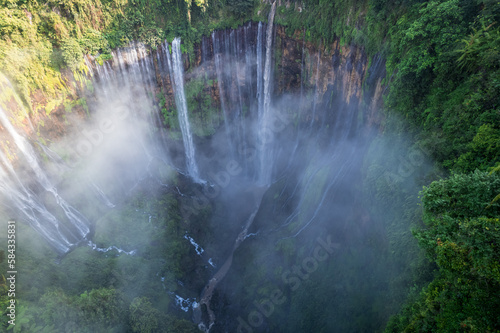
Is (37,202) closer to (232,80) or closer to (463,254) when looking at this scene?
(232,80)

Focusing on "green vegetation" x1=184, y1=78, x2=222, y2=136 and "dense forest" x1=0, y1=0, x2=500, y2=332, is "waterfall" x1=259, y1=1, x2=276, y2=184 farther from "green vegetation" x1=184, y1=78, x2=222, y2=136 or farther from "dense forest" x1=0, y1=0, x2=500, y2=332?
"green vegetation" x1=184, y1=78, x2=222, y2=136

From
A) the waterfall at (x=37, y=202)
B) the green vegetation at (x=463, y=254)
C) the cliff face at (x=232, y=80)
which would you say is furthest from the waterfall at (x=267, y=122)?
the green vegetation at (x=463, y=254)

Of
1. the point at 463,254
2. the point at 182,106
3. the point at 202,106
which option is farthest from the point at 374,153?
the point at 182,106

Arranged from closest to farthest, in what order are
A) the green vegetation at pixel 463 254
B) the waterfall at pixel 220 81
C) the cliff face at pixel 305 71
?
1. the green vegetation at pixel 463 254
2. the cliff face at pixel 305 71
3. the waterfall at pixel 220 81

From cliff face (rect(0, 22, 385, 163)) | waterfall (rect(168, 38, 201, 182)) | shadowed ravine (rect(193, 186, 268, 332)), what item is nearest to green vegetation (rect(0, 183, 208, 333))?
shadowed ravine (rect(193, 186, 268, 332))

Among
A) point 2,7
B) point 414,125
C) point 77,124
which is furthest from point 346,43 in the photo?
point 2,7

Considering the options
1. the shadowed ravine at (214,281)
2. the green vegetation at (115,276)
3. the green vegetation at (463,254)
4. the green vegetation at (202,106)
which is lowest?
the shadowed ravine at (214,281)

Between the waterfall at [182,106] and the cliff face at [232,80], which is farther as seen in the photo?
the waterfall at [182,106]

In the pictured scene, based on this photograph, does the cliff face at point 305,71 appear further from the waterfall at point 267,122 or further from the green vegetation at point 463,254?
the green vegetation at point 463,254
